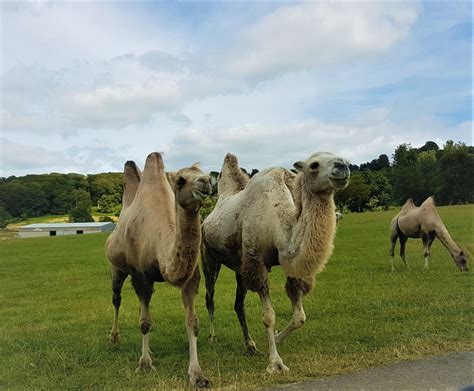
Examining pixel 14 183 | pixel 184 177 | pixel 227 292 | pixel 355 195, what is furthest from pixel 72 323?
pixel 14 183

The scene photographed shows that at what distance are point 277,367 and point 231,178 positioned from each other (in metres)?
3.86

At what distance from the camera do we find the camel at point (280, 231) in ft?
18.5

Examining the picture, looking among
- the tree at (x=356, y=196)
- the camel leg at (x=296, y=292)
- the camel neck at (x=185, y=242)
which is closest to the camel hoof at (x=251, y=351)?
the camel leg at (x=296, y=292)

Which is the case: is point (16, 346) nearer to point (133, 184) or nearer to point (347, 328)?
point (133, 184)

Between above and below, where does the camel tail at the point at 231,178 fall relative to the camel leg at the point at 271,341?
above

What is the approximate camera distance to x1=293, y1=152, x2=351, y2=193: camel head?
5.31 metres

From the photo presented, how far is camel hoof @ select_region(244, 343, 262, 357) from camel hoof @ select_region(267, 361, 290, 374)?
3.49 feet

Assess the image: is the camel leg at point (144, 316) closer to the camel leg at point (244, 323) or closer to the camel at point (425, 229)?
the camel leg at point (244, 323)

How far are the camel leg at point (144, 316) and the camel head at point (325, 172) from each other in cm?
250

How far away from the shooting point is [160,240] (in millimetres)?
6070

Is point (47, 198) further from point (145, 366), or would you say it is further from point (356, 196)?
point (145, 366)

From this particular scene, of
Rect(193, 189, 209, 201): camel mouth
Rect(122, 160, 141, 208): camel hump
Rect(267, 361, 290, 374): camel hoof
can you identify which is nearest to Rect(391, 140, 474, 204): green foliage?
Rect(122, 160, 141, 208): camel hump

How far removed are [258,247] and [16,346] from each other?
14.6 ft

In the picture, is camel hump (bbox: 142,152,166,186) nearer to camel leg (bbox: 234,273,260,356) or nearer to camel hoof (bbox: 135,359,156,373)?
camel leg (bbox: 234,273,260,356)
